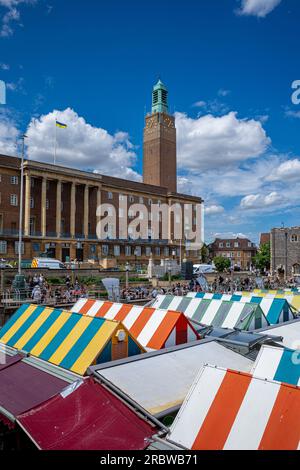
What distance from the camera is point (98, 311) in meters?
10.9

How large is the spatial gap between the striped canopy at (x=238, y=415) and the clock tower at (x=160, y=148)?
8172 cm

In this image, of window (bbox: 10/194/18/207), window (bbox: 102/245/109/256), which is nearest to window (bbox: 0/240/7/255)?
window (bbox: 10/194/18/207)

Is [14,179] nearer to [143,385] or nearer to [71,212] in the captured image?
[71,212]

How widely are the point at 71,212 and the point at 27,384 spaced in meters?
54.9

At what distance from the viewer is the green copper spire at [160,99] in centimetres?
9244

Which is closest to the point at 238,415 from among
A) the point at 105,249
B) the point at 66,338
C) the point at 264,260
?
the point at 66,338

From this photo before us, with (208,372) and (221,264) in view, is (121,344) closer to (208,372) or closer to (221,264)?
(208,372)

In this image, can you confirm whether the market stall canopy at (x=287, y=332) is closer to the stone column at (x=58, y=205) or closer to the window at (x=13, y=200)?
the window at (x=13, y=200)

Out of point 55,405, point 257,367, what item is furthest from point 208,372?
point 55,405

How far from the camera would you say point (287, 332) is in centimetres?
991

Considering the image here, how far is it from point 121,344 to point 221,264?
7336cm

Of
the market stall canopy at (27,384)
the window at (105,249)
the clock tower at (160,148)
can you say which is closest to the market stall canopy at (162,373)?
the market stall canopy at (27,384)

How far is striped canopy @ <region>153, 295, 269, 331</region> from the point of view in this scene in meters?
10.8

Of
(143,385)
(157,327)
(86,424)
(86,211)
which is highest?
(86,211)
